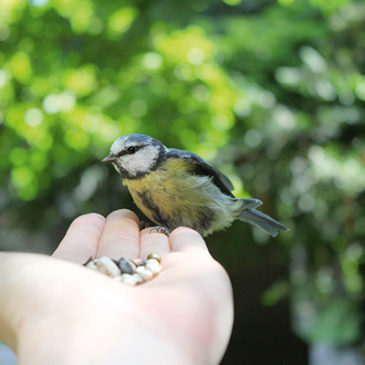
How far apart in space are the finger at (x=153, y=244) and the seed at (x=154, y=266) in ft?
0.29

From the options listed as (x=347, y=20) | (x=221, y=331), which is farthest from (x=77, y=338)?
(x=347, y=20)

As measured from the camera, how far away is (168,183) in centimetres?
129

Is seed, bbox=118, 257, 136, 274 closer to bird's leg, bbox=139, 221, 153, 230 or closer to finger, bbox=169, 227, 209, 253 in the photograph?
finger, bbox=169, 227, 209, 253

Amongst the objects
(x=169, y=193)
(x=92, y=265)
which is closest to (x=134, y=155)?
(x=169, y=193)

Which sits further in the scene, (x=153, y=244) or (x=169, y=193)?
(x=169, y=193)

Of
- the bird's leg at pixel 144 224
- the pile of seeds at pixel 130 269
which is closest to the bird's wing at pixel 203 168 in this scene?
the bird's leg at pixel 144 224

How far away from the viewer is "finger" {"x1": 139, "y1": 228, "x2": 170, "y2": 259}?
1.07 metres

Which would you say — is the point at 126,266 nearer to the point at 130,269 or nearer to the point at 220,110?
the point at 130,269

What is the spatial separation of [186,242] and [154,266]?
126 millimetres

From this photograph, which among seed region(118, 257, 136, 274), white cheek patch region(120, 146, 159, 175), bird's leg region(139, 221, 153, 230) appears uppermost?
white cheek patch region(120, 146, 159, 175)

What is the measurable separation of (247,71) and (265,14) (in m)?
0.27

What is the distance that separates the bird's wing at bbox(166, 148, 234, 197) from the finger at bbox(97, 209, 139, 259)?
0.72 feet

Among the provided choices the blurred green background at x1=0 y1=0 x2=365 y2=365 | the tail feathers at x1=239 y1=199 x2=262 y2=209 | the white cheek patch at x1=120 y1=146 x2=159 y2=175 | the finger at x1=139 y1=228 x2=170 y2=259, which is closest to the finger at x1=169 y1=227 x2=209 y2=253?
the finger at x1=139 y1=228 x2=170 y2=259

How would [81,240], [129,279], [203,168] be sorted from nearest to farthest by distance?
[129,279], [81,240], [203,168]
